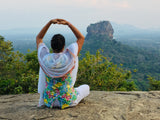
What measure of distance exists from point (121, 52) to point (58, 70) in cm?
6093

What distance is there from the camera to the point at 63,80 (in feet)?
8.58

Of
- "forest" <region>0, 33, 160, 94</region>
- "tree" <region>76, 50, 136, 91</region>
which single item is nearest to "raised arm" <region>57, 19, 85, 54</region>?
"forest" <region>0, 33, 160, 94</region>

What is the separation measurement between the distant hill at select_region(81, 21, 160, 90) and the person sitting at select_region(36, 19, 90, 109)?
34.1 meters

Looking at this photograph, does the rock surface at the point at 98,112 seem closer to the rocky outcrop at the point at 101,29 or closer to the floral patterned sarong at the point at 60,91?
the floral patterned sarong at the point at 60,91

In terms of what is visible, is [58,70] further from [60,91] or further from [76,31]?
[76,31]

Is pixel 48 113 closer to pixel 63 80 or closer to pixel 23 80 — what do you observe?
pixel 63 80

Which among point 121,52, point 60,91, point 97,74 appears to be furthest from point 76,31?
point 121,52

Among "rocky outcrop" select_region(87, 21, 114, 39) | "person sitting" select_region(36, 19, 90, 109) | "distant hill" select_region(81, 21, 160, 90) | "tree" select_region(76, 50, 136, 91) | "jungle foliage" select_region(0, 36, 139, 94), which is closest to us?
"person sitting" select_region(36, 19, 90, 109)

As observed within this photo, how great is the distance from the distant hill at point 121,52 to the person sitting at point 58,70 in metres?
34.1

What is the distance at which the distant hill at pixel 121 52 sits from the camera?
144ft

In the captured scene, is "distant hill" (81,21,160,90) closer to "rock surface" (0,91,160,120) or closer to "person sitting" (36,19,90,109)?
"rock surface" (0,91,160,120)

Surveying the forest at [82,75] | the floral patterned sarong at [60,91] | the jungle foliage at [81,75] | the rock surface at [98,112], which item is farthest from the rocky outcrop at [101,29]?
the floral patterned sarong at [60,91]

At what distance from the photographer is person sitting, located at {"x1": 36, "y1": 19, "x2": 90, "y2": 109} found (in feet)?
8.18

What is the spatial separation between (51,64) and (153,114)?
1855 millimetres
